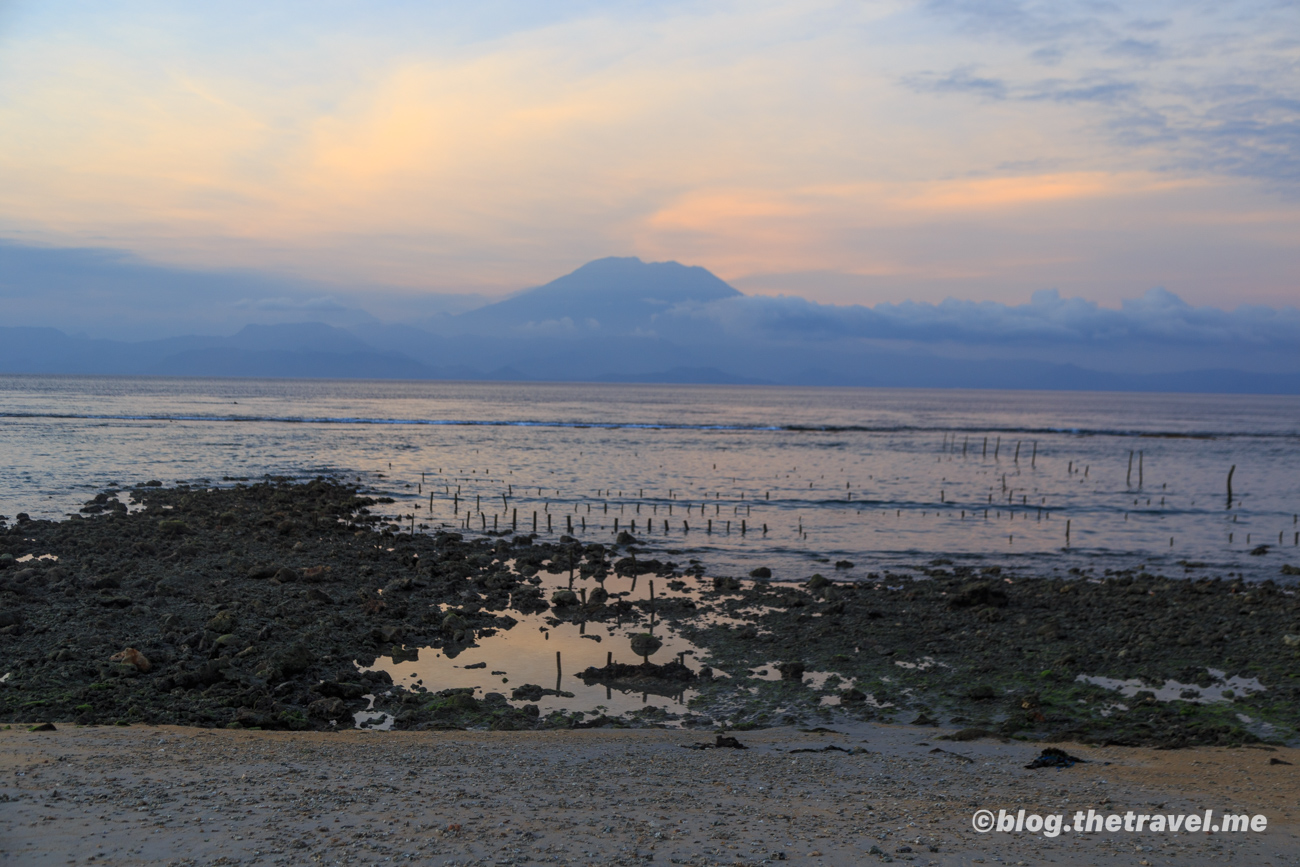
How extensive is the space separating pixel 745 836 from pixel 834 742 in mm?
4391

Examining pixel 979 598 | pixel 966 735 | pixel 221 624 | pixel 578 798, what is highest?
pixel 578 798

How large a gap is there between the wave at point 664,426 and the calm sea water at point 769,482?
1.98 m

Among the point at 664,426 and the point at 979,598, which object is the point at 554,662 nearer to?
the point at 979,598

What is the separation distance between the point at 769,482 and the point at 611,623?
1225 inches

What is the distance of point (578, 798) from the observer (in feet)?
27.4

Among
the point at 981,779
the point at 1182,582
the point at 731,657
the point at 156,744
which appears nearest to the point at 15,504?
the point at 156,744

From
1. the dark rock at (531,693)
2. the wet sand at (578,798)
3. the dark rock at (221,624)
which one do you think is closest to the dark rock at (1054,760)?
the wet sand at (578,798)

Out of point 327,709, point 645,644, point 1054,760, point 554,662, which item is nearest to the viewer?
point 1054,760

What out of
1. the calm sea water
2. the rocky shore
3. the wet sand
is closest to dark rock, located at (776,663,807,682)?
the rocky shore

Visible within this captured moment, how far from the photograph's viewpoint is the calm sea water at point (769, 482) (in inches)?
1130

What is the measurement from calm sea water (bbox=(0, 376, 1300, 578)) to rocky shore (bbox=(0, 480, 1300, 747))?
188 inches

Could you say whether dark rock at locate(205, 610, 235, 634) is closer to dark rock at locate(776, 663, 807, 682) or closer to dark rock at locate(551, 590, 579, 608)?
dark rock at locate(551, 590, 579, 608)

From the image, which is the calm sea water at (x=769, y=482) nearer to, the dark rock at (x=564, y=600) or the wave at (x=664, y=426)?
the wave at (x=664, y=426)

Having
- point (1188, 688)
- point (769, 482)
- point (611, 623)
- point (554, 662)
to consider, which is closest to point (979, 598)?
point (1188, 688)
